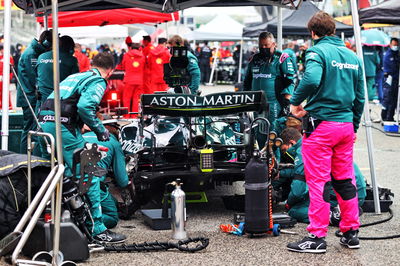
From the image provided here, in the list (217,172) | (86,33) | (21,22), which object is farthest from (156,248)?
(21,22)

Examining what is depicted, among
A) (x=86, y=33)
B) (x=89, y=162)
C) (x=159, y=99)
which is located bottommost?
(x=89, y=162)

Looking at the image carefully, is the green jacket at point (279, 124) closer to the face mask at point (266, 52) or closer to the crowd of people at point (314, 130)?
the face mask at point (266, 52)

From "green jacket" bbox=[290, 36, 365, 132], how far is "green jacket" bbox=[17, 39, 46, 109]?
5095mm

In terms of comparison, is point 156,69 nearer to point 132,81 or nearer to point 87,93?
point 132,81

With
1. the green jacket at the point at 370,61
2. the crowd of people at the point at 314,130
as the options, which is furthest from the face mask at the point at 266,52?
the green jacket at the point at 370,61

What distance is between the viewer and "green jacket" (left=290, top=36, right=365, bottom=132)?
6.12 metres

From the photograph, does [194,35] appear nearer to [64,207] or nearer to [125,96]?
[125,96]

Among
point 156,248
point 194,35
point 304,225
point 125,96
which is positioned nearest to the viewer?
point 156,248

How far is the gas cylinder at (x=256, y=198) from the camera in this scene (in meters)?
6.62

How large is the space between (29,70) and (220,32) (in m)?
23.3

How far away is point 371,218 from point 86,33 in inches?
619

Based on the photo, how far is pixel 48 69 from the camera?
9484mm

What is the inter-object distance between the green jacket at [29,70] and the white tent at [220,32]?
22.5 metres

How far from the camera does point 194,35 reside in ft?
108
